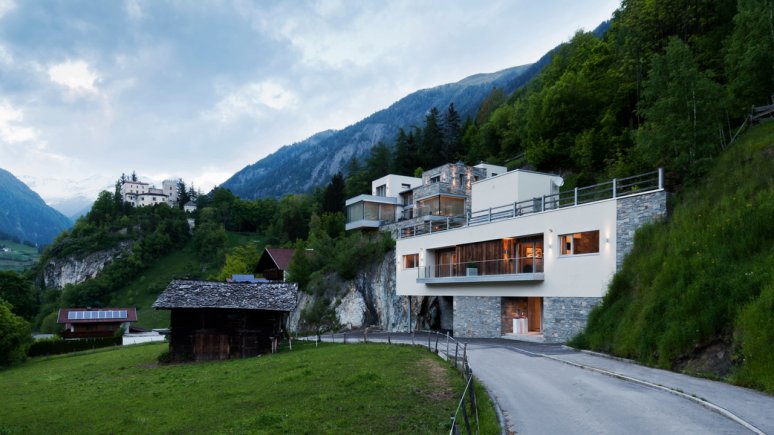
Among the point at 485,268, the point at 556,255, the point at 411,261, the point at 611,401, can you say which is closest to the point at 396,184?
the point at 411,261

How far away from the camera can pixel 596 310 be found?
22.6 metres

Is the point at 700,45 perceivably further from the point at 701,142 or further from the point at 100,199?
the point at 100,199

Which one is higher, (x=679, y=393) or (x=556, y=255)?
(x=556, y=255)

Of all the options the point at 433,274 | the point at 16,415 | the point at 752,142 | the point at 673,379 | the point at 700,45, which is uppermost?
the point at 700,45

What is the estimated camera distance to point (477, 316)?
3206 cm

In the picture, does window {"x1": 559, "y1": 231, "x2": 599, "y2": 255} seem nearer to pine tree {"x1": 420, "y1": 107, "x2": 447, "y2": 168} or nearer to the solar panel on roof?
pine tree {"x1": 420, "y1": 107, "x2": 447, "y2": 168}

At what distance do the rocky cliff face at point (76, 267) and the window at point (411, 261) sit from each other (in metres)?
112

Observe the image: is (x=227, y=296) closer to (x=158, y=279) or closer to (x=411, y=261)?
(x=411, y=261)

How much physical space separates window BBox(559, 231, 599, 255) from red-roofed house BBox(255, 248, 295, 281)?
44904 millimetres

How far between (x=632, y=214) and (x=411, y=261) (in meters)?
21.0

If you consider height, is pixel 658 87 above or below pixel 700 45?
below

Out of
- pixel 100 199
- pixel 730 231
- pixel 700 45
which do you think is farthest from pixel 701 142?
pixel 100 199

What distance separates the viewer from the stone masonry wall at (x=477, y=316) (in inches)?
1211

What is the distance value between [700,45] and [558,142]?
14.2m
